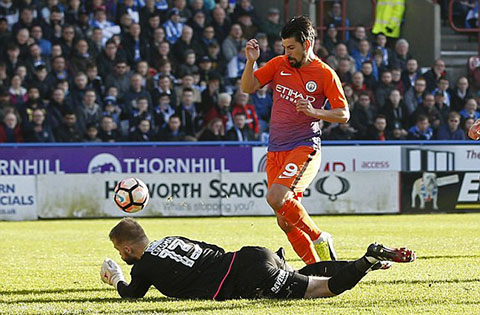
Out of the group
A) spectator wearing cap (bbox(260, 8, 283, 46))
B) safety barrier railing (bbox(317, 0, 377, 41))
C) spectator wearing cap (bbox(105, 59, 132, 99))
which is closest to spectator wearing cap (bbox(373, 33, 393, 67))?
safety barrier railing (bbox(317, 0, 377, 41))

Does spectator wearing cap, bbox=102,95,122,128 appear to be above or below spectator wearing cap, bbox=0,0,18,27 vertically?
below

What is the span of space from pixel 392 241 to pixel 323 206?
5852 millimetres

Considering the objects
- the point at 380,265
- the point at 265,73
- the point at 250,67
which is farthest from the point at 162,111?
the point at 380,265

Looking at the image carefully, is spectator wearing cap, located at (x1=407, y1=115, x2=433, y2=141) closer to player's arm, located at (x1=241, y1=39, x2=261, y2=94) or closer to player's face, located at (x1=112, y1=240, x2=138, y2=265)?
player's arm, located at (x1=241, y1=39, x2=261, y2=94)

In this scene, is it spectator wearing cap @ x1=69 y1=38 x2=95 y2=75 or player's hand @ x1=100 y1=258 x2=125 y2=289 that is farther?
spectator wearing cap @ x1=69 y1=38 x2=95 y2=75

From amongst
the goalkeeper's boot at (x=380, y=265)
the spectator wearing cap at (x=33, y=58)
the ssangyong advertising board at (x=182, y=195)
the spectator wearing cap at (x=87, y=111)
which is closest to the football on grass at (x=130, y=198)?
the goalkeeper's boot at (x=380, y=265)

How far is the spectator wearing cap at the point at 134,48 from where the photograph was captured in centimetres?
2002

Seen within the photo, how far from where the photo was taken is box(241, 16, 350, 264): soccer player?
831 cm

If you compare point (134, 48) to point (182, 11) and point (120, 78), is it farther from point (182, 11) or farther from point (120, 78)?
point (182, 11)

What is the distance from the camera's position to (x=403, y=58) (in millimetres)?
21938

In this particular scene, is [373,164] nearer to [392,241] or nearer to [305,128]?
[392,241]

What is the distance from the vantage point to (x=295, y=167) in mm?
8352

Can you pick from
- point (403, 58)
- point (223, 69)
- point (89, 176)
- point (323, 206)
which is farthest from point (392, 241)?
point (403, 58)

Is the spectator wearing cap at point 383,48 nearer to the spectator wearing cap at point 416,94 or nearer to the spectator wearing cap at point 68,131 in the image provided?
the spectator wearing cap at point 416,94
